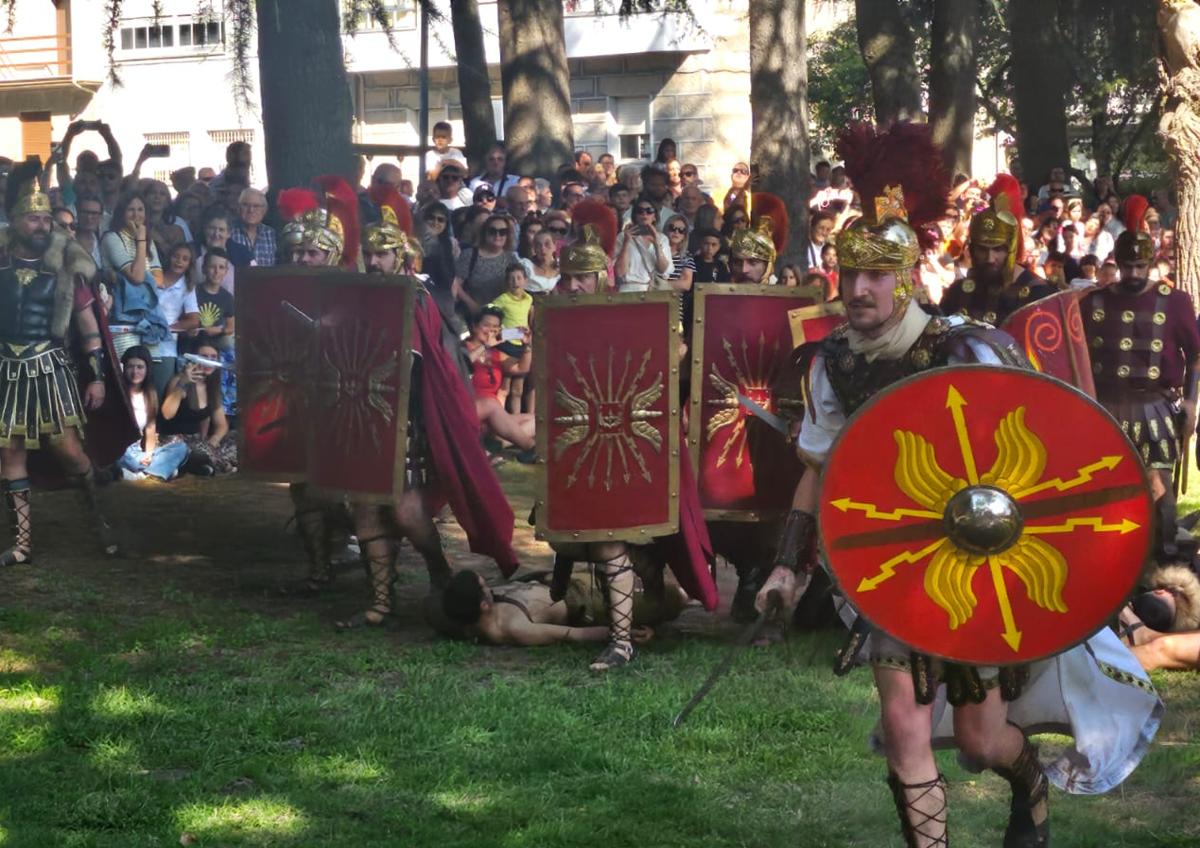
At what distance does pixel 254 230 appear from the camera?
12.5 m

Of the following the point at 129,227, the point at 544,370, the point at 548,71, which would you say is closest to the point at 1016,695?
the point at 544,370

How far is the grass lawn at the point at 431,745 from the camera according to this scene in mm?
5273

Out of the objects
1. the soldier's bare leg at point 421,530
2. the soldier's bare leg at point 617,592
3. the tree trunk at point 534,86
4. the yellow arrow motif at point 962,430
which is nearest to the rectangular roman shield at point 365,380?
the soldier's bare leg at point 421,530

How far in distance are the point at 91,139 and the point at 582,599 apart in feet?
97.3

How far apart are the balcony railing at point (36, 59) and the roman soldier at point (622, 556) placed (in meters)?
32.6

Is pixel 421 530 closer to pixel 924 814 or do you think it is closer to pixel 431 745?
pixel 431 745

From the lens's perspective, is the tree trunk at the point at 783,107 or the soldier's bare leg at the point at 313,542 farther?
the tree trunk at the point at 783,107

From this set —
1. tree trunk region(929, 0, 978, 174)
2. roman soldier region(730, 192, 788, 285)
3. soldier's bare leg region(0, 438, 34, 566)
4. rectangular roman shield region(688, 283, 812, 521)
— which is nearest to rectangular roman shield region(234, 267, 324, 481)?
soldier's bare leg region(0, 438, 34, 566)

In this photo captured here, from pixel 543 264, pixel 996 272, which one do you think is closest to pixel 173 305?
pixel 543 264

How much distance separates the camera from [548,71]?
17109 millimetres

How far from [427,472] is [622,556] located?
1.11m

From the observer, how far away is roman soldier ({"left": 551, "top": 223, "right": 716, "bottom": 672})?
287 inches

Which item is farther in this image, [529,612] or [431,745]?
[529,612]

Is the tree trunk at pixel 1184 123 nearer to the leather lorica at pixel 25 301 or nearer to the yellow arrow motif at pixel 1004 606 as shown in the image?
the leather lorica at pixel 25 301
